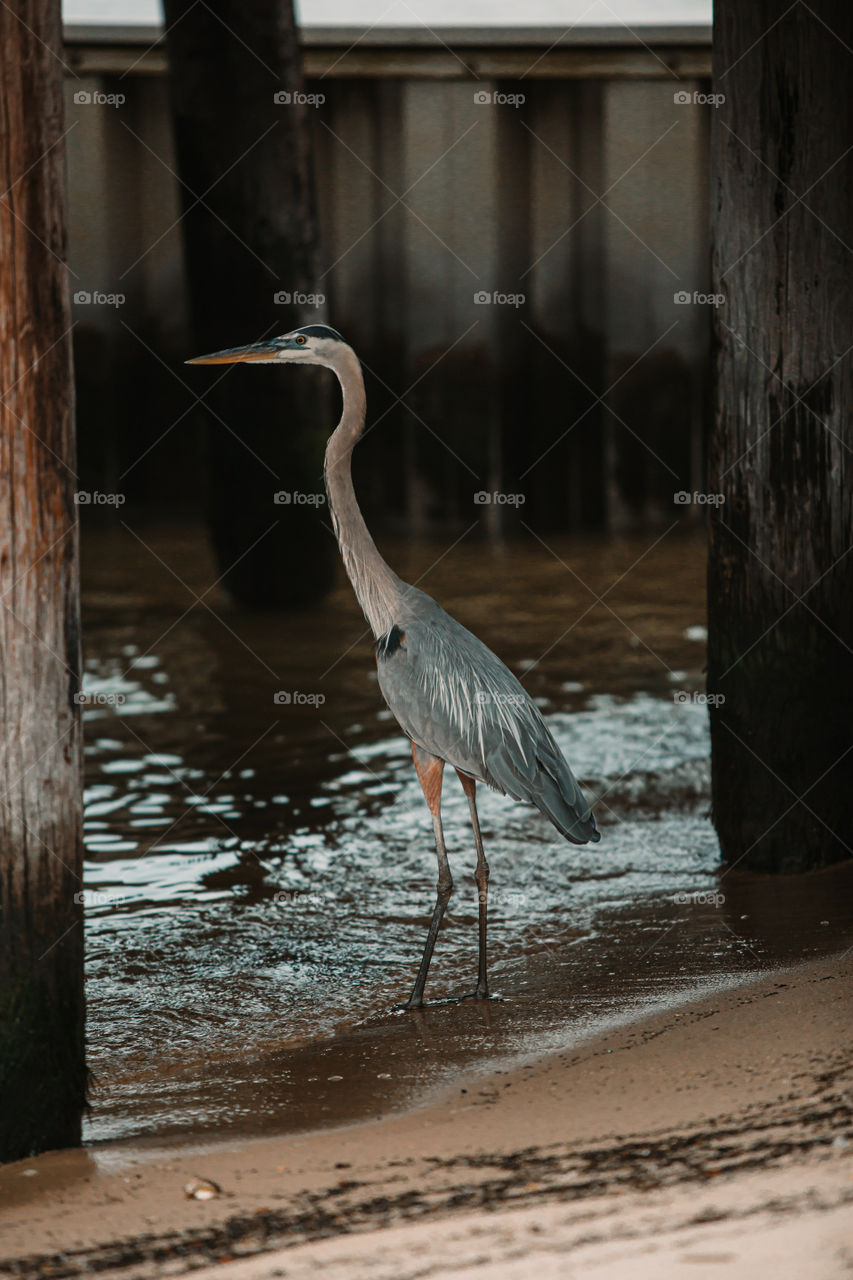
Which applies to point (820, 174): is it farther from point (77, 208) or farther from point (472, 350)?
point (77, 208)

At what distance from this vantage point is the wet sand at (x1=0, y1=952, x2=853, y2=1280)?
2758 mm

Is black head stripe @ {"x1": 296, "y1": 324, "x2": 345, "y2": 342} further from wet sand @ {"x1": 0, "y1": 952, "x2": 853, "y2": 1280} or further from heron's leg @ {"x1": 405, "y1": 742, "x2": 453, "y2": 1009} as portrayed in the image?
wet sand @ {"x1": 0, "y1": 952, "x2": 853, "y2": 1280}

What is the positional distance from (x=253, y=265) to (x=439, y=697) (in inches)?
247

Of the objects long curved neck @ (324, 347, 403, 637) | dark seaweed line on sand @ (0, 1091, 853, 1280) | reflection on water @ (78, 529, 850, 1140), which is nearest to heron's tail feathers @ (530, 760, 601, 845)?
reflection on water @ (78, 529, 850, 1140)

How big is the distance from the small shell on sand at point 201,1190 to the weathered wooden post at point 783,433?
2965mm

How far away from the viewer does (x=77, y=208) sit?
12.3 meters

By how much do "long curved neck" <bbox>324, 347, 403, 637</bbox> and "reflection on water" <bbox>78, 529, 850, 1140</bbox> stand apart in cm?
126

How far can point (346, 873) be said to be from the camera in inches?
237

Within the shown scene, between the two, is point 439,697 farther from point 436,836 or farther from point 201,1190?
point 201,1190

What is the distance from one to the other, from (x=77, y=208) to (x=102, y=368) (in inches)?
52.4

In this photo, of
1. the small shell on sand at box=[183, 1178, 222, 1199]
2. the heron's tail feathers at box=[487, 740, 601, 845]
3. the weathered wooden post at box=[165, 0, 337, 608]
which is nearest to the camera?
the small shell on sand at box=[183, 1178, 222, 1199]

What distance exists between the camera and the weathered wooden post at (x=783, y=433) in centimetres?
521

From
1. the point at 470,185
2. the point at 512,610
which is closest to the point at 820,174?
the point at 512,610

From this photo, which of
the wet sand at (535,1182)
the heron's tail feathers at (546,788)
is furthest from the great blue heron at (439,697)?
the wet sand at (535,1182)
